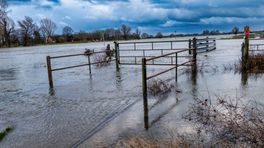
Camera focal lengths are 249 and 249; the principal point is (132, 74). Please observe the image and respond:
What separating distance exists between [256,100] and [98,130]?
4241 mm

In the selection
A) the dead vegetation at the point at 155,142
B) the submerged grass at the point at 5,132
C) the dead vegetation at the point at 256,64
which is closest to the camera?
the dead vegetation at the point at 155,142

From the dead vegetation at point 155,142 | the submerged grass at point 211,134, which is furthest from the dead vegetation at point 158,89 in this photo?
the dead vegetation at point 155,142

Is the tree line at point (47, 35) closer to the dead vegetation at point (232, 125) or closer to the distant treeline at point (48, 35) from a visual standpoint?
the distant treeline at point (48, 35)

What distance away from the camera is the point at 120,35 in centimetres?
11244

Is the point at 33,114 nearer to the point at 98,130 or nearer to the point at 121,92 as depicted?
the point at 98,130

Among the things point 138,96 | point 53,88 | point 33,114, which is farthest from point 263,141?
point 53,88

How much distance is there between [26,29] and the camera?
97.9m

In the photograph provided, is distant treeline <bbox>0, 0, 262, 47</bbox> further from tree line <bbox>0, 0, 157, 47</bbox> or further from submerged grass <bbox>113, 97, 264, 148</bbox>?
submerged grass <bbox>113, 97, 264, 148</bbox>

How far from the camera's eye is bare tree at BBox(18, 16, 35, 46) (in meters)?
97.1

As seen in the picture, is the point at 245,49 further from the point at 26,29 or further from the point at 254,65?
the point at 26,29

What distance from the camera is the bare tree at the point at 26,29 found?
97.1 metres

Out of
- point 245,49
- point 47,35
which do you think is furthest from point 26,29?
point 245,49

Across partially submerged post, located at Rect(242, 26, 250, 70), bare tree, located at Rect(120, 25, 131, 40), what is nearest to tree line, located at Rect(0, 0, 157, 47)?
bare tree, located at Rect(120, 25, 131, 40)

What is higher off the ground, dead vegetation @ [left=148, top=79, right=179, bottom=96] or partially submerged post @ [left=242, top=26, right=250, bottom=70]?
partially submerged post @ [left=242, top=26, right=250, bottom=70]
